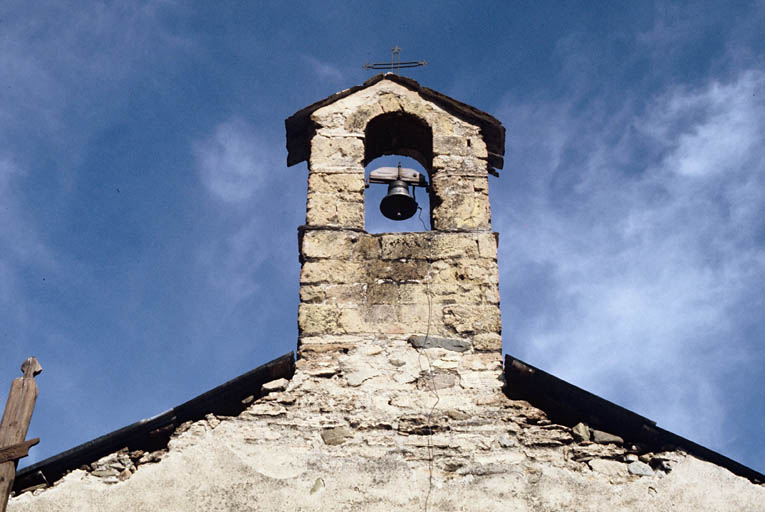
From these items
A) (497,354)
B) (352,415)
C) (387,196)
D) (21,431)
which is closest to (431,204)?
(387,196)

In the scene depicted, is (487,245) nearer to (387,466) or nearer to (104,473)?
(387,466)

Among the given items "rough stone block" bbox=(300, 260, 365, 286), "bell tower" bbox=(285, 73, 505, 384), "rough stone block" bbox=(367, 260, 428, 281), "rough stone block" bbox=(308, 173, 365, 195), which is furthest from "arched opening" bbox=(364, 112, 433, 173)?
"rough stone block" bbox=(300, 260, 365, 286)

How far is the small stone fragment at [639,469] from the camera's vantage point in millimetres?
4832

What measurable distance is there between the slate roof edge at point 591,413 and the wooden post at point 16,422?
107 inches

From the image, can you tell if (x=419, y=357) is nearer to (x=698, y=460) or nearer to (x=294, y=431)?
(x=294, y=431)

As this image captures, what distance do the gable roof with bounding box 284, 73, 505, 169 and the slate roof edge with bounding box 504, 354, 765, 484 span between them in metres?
2.20

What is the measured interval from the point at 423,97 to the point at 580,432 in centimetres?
318

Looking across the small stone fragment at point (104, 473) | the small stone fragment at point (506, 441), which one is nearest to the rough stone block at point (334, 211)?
the small stone fragment at point (506, 441)

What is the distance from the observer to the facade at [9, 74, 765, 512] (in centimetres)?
475

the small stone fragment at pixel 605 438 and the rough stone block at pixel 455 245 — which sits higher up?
the rough stone block at pixel 455 245

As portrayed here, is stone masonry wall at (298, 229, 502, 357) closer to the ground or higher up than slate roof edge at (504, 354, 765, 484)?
higher up

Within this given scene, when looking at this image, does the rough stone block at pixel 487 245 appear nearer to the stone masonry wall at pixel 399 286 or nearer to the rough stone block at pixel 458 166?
the stone masonry wall at pixel 399 286

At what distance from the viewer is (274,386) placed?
5402 millimetres

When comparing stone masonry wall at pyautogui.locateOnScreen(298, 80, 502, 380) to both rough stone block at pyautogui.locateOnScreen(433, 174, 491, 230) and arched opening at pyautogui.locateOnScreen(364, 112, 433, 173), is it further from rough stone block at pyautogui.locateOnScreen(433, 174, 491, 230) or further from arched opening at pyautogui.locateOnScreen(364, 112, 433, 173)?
arched opening at pyautogui.locateOnScreen(364, 112, 433, 173)
